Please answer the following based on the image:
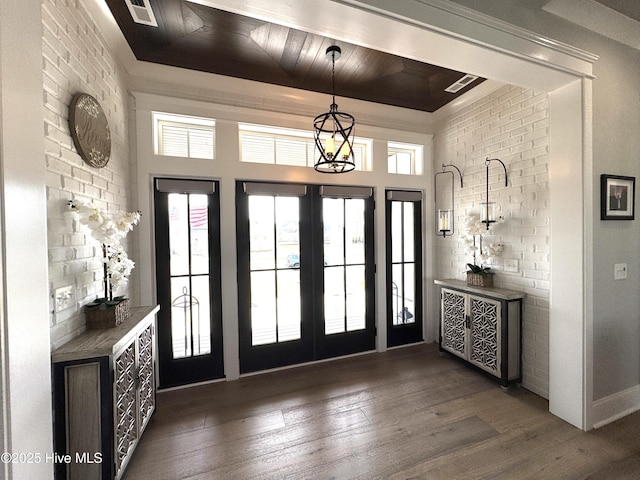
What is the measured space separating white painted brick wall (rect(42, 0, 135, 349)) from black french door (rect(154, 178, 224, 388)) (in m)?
0.58

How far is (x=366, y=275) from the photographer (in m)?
3.27

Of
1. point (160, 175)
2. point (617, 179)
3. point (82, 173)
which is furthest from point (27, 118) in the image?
point (617, 179)

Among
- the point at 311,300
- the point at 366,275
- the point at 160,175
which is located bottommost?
the point at 311,300

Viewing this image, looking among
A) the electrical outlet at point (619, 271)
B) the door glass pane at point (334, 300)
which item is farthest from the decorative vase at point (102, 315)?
the electrical outlet at point (619, 271)

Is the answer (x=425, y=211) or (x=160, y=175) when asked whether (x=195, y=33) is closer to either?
(x=160, y=175)

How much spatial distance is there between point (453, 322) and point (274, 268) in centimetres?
209

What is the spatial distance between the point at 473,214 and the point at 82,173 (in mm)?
3375

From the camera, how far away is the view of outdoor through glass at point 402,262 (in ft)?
11.1

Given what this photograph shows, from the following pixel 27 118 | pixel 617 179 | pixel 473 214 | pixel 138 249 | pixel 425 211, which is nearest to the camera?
pixel 27 118

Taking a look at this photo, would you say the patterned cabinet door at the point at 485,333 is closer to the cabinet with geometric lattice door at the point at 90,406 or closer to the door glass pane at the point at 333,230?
the door glass pane at the point at 333,230

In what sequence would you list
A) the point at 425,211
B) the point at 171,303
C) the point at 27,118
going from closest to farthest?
the point at 27,118 → the point at 171,303 → the point at 425,211

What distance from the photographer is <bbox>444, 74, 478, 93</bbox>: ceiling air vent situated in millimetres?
2646

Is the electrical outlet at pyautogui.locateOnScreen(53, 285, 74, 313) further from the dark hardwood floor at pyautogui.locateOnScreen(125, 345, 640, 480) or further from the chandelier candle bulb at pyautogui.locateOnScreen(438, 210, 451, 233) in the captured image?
the chandelier candle bulb at pyautogui.locateOnScreen(438, 210, 451, 233)

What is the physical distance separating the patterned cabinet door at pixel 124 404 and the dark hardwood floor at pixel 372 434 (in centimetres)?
23
